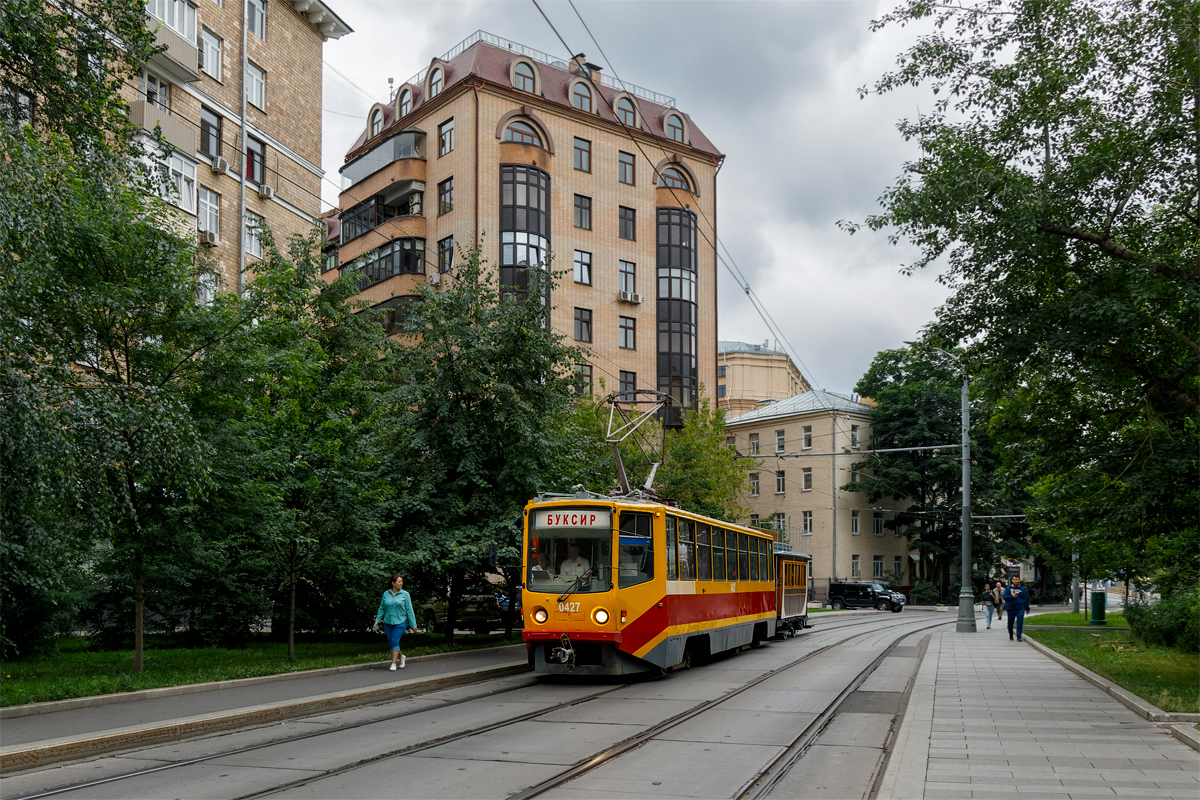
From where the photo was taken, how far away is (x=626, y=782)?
29.1ft

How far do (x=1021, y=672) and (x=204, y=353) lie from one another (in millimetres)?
15169

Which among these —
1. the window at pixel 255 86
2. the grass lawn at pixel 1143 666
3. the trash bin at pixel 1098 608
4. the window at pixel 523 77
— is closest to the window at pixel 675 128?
the window at pixel 523 77

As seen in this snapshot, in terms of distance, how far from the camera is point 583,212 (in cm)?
5291

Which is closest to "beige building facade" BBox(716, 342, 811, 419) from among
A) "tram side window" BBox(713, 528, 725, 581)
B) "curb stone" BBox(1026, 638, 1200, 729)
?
"tram side window" BBox(713, 528, 725, 581)

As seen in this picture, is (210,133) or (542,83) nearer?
(210,133)

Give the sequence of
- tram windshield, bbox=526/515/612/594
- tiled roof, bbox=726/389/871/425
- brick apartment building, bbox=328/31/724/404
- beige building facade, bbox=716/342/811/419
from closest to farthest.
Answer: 1. tram windshield, bbox=526/515/612/594
2. brick apartment building, bbox=328/31/724/404
3. tiled roof, bbox=726/389/871/425
4. beige building facade, bbox=716/342/811/419

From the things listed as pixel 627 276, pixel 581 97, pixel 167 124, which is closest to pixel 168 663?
pixel 167 124

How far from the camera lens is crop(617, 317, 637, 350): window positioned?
53531 mm

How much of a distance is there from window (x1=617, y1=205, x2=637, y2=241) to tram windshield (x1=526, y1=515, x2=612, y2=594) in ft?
125

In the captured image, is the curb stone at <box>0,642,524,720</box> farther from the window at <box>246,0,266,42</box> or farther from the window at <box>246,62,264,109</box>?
the window at <box>246,0,266,42</box>

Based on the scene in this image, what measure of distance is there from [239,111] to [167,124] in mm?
4258

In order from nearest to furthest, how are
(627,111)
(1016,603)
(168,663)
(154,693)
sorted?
(154,693) < (168,663) < (1016,603) < (627,111)

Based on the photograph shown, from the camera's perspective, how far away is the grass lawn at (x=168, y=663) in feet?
45.1

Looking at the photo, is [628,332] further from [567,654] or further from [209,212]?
[567,654]
